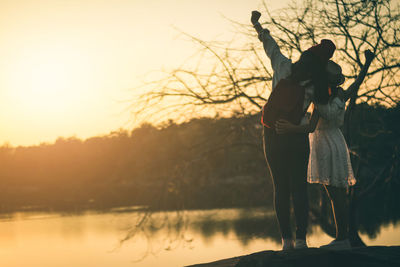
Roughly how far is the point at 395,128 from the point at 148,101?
3570 millimetres

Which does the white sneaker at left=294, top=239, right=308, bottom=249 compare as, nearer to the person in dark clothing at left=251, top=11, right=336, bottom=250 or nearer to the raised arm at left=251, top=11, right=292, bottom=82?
the person in dark clothing at left=251, top=11, right=336, bottom=250

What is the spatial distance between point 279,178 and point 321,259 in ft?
2.03

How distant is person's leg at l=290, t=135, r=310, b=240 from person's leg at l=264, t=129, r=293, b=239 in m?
0.05

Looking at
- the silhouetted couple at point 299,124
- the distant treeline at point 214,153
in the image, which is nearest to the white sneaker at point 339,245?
the silhouetted couple at point 299,124

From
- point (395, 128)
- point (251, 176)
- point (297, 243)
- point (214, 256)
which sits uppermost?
point (395, 128)

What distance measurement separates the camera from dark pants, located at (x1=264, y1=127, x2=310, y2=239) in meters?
3.13

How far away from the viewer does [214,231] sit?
2488 centimetres

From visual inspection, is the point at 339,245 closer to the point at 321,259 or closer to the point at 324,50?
the point at 321,259

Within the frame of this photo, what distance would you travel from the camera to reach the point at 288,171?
317 centimetres

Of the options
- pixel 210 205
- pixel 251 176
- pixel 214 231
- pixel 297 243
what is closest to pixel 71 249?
pixel 214 231

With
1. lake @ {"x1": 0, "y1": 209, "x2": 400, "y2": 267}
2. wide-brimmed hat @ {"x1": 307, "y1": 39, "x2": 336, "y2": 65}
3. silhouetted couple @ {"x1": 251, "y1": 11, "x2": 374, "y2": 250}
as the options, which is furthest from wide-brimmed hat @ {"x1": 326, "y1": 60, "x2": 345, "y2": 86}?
lake @ {"x1": 0, "y1": 209, "x2": 400, "y2": 267}

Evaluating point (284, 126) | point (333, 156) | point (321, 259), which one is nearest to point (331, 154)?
point (333, 156)

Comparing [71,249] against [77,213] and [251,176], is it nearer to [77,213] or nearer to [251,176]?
[77,213]

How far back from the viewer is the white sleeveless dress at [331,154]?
10.8ft
